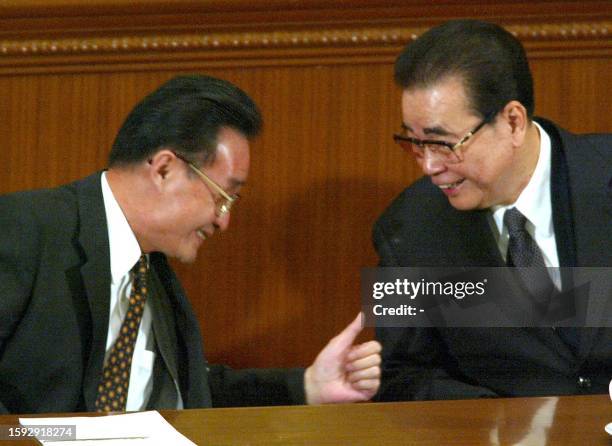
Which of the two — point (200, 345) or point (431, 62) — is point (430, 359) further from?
point (431, 62)

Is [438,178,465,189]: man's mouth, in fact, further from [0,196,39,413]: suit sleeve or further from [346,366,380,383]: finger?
[0,196,39,413]: suit sleeve

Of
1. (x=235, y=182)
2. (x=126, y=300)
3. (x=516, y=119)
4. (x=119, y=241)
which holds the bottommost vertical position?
(x=126, y=300)

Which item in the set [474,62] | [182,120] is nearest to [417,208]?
[474,62]

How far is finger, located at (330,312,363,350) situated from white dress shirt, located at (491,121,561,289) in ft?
1.45

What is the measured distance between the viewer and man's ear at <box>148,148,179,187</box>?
1.94 m

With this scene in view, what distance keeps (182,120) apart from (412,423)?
848 mm

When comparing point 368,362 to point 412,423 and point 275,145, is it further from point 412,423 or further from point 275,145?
point 275,145

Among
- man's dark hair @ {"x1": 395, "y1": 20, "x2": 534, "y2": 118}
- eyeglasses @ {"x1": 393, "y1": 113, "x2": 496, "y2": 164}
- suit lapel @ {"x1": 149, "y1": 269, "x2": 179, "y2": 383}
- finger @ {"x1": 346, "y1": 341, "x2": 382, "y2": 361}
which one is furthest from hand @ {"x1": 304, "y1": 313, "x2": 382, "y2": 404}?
man's dark hair @ {"x1": 395, "y1": 20, "x2": 534, "y2": 118}

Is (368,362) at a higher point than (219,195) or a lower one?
lower

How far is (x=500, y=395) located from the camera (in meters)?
2.09

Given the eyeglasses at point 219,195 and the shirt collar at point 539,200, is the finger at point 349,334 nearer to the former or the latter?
the eyeglasses at point 219,195

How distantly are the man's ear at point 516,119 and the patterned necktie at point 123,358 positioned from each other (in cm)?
82

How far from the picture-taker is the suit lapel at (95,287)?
182 centimetres

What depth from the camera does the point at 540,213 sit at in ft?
6.97
